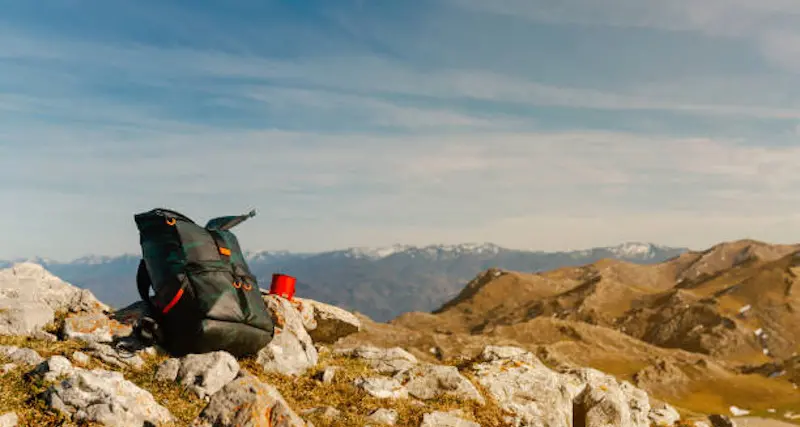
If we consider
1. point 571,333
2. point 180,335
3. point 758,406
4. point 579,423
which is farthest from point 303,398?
point 571,333

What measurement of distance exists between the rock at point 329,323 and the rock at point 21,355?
A: 805 centimetres

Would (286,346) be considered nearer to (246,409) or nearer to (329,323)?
(329,323)

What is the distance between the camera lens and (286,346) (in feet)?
46.1

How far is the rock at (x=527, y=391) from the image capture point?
44.0 feet

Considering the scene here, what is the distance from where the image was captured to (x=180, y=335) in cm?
1161

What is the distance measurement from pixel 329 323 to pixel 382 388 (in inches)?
245

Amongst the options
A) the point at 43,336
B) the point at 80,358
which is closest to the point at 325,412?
the point at 80,358

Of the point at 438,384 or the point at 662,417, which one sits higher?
the point at 438,384

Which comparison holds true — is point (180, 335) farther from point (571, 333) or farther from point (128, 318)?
point (571, 333)

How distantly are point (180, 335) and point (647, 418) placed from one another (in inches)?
549

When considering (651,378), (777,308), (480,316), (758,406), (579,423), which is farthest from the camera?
(480,316)

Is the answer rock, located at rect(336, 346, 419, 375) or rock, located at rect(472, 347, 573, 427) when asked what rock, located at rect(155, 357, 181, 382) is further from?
rock, located at rect(472, 347, 573, 427)

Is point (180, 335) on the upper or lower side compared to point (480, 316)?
upper

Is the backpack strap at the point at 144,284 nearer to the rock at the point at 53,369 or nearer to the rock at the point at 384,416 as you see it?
the rock at the point at 53,369
